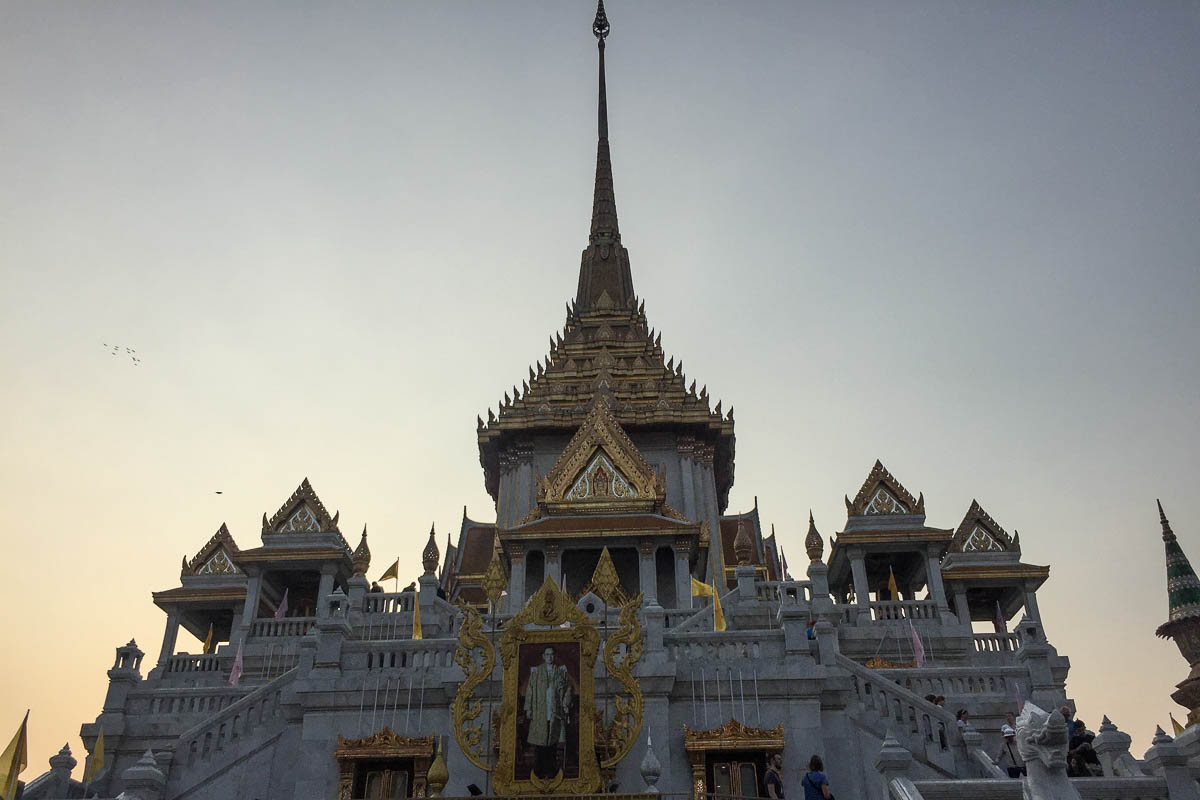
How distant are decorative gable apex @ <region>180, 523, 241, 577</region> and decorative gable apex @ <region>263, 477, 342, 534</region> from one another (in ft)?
6.23

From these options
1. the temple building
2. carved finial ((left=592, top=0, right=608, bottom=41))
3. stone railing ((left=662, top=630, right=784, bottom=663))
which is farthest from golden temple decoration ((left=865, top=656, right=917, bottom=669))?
carved finial ((left=592, top=0, right=608, bottom=41))

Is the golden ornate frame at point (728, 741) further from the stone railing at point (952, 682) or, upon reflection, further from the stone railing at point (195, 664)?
the stone railing at point (195, 664)

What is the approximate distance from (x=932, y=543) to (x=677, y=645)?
16.6 m

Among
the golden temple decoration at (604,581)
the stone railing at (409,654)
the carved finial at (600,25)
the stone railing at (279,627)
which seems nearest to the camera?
the stone railing at (409,654)

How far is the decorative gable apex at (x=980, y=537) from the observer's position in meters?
36.5

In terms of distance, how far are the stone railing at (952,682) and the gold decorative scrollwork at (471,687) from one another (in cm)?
783

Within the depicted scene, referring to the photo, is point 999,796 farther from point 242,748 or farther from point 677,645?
point 242,748

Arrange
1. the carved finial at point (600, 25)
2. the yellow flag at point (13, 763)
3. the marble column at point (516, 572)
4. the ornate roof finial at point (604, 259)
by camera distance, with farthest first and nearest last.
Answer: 1. the carved finial at point (600, 25)
2. the ornate roof finial at point (604, 259)
3. the marble column at point (516, 572)
4. the yellow flag at point (13, 763)

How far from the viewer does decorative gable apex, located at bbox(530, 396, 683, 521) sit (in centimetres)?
3300

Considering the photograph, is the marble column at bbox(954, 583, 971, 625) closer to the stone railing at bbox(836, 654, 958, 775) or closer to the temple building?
the temple building

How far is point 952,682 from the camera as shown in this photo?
21.0 meters

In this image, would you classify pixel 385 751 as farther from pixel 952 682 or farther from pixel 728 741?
pixel 952 682

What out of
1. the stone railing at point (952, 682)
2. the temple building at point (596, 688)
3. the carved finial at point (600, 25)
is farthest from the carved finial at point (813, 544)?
the carved finial at point (600, 25)

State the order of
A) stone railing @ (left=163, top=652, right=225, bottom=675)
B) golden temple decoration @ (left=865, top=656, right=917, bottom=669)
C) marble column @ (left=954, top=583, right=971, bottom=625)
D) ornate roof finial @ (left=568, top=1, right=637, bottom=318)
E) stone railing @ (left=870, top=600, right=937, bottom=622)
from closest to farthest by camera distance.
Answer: golden temple decoration @ (left=865, top=656, right=917, bottom=669) < stone railing @ (left=163, top=652, right=225, bottom=675) < stone railing @ (left=870, top=600, right=937, bottom=622) < marble column @ (left=954, top=583, right=971, bottom=625) < ornate roof finial @ (left=568, top=1, right=637, bottom=318)
